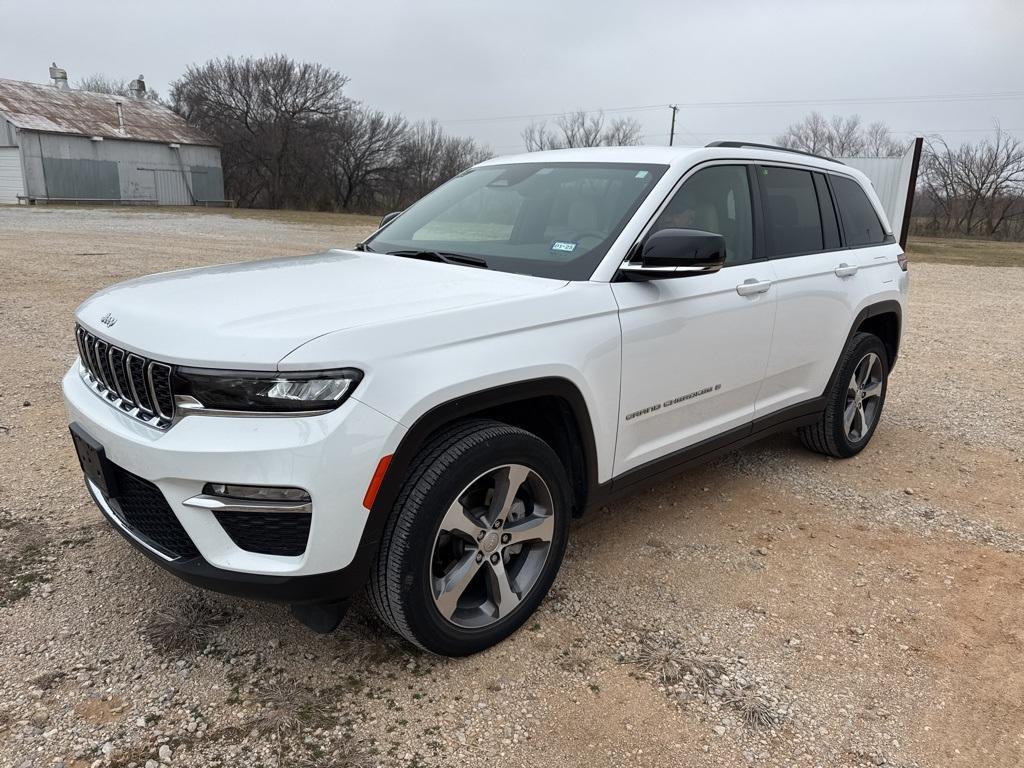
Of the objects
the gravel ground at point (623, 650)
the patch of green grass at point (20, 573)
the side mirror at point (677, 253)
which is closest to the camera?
the gravel ground at point (623, 650)

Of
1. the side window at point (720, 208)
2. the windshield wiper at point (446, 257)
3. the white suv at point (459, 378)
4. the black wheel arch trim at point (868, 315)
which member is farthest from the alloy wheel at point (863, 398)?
the windshield wiper at point (446, 257)

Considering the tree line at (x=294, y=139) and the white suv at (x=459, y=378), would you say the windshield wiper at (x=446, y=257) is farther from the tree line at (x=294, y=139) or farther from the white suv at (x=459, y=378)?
the tree line at (x=294, y=139)

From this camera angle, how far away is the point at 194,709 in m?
2.49

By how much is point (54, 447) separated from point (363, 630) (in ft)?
9.02

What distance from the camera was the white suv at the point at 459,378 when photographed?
2.24 m

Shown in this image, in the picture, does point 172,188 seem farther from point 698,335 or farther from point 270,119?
point 698,335

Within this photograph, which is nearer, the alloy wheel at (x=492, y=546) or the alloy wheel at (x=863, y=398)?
the alloy wheel at (x=492, y=546)

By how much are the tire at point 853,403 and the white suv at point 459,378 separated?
1.27ft

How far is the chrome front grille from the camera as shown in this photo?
7.73 feet

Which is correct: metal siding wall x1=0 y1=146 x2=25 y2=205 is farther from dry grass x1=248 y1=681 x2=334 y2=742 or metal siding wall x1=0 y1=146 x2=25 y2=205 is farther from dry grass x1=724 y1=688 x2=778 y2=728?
dry grass x1=724 y1=688 x2=778 y2=728

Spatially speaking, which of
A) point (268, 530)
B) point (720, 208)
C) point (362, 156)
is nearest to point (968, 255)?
point (720, 208)

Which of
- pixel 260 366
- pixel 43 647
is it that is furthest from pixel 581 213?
pixel 43 647

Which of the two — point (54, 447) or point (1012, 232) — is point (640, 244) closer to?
point (54, 447)

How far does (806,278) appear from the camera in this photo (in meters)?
4.01
